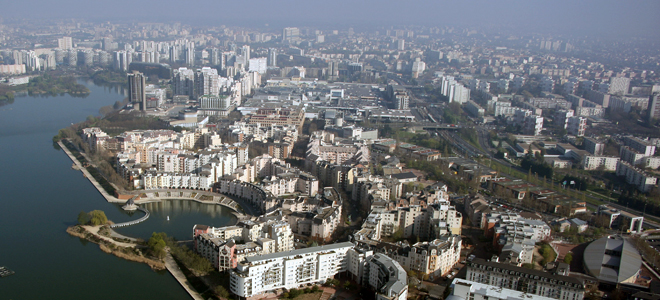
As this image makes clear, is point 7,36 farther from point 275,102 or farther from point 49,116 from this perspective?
point 275,102

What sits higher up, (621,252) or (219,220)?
(621,252)

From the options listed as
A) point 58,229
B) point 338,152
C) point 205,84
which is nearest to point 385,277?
point 58,229

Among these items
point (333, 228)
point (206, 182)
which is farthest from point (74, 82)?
point (333, 228)

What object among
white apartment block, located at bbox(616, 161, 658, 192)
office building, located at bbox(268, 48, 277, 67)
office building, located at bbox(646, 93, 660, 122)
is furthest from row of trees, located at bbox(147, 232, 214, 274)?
office building, located at bbox(268, 48, 277, 67)

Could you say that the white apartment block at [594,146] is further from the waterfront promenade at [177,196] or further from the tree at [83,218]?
the tree at [83,218]

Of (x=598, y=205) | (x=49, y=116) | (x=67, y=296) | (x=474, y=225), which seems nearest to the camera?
(x=67, y=296)

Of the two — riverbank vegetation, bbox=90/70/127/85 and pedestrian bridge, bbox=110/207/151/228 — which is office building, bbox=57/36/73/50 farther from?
pedestrian bridge, bbox=110/207/151/228

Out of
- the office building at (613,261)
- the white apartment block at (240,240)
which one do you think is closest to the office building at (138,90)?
the white apartment block at (240,240)
